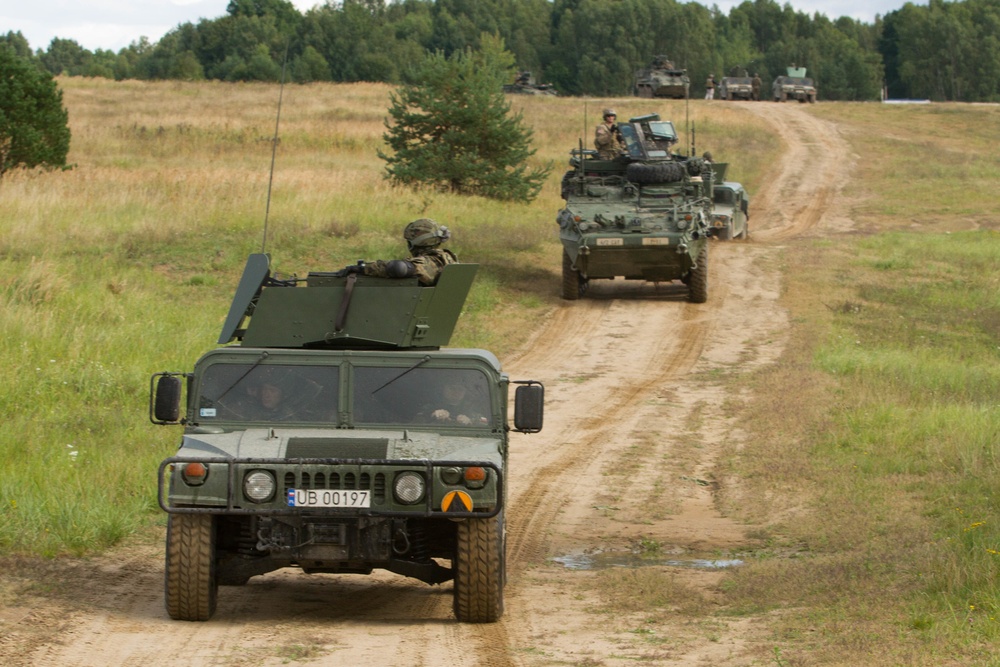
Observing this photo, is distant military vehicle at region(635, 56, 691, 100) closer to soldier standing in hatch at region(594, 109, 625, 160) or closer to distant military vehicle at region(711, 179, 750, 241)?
distant military vehicle at region(711, 179, 750, 241)

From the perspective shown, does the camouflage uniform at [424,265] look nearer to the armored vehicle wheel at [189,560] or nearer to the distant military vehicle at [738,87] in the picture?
the armored vehicle wheel at [189,560]

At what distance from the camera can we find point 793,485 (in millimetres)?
9805

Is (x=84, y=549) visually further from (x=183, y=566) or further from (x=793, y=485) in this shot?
(x=793, y=485)

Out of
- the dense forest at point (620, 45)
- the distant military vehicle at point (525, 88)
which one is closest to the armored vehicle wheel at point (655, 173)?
the distant military vehicle at point (525, 88)

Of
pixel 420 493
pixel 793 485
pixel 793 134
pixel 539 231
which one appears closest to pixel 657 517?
pixel 793 485

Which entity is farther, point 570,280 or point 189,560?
point 570,280

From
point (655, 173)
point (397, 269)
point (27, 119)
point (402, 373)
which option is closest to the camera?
point (402, 373)

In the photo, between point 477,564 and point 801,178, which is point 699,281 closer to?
point 477,564

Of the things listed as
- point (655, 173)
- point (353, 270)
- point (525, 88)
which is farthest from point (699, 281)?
point (525, 88)

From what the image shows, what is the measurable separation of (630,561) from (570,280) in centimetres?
1126

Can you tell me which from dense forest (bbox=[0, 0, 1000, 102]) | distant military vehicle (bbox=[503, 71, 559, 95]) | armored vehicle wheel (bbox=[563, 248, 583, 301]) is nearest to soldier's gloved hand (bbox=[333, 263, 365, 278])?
armored vehicle wheel (bbox=[563, 248, 583, 301])

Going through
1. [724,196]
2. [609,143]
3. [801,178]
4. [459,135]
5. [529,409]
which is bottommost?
[529,409]

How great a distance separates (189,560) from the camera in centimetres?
592

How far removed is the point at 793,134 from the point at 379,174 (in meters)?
20.0
